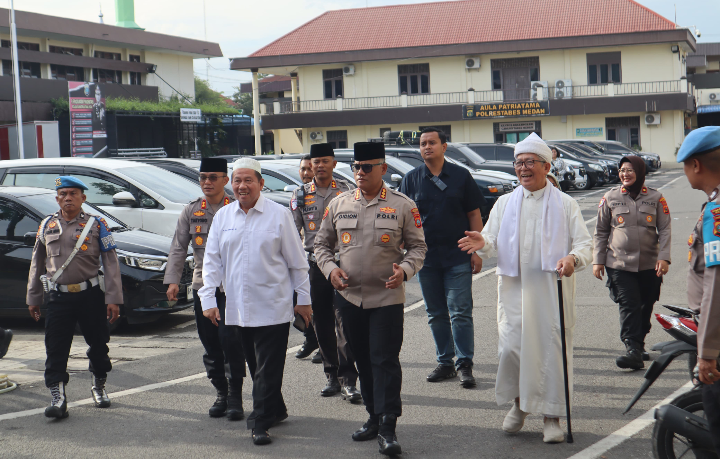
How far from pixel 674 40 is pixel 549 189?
41900 millimetres

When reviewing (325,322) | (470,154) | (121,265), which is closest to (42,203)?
(121,265)

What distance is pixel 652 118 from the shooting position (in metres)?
44.8

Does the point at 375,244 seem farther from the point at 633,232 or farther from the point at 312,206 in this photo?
the point at 633,232

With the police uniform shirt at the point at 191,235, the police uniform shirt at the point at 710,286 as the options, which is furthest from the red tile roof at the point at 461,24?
the police uniform shirt at the point at 710,286

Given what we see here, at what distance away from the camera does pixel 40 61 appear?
140 ft

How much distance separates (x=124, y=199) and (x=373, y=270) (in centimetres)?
635

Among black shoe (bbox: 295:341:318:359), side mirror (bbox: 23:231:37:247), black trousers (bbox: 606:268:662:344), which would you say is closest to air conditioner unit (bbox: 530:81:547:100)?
side mirror (bbox: 23:231:37:247)

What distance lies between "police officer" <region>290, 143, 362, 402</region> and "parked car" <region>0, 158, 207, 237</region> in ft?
14.0

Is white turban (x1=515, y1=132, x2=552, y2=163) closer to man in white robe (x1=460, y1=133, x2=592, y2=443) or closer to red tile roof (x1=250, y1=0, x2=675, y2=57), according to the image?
man in white robe (x1=460, y1=133, x2=592, y2=443)

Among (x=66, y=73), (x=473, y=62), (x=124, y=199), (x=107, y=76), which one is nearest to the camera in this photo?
(x=124, y=199)

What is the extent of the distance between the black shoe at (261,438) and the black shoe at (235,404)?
24.4 inches

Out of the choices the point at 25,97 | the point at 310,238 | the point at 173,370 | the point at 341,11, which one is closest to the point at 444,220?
the point at 310,238

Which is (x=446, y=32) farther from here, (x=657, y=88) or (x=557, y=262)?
(x=557, y=262)

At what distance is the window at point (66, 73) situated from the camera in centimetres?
4384
